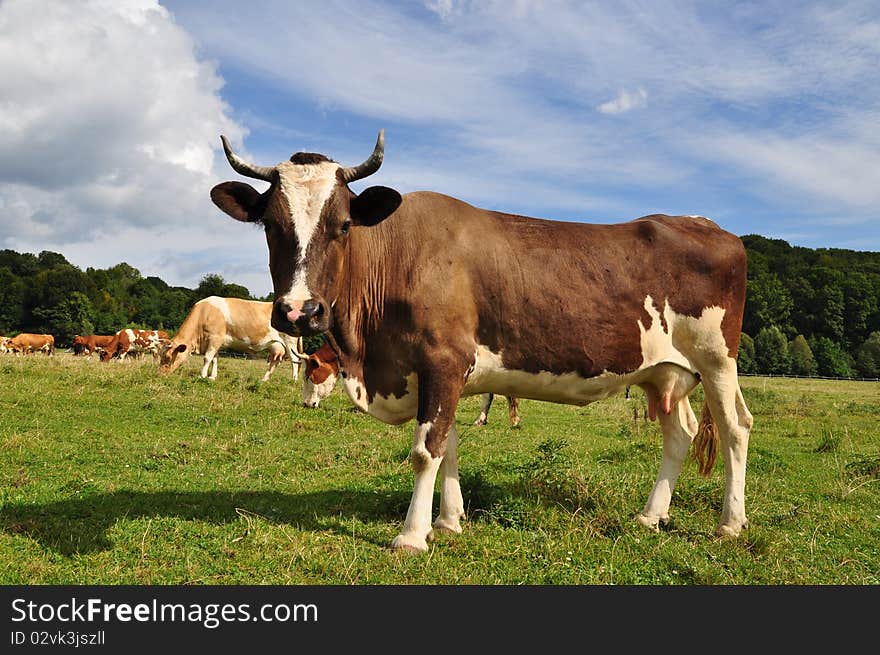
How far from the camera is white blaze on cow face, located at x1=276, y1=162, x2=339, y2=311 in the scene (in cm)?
506

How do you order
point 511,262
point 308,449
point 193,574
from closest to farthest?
1. point 193,574
2. point 511,262
3. point 308,449

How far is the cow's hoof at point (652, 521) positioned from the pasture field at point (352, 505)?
8 centimetres

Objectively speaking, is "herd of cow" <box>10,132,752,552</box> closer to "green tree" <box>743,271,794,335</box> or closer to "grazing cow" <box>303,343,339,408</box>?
"grazing cow" <box>303,343,339,408</box>

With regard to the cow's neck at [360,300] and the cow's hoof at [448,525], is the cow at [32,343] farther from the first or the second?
the cow's hoof at [448,525]

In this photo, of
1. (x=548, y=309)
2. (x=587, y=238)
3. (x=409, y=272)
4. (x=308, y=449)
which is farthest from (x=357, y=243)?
(x=308, y=449)

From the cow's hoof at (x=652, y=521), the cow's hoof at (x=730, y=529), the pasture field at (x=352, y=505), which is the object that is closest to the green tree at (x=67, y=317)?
the pasture field at (x=352, y=505)

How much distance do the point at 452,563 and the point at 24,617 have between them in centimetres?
294

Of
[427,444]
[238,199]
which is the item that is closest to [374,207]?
[238,199]

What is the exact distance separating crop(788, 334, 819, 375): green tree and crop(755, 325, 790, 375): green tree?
91 centimetres

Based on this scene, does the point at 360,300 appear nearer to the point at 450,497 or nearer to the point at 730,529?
the point at 450,497

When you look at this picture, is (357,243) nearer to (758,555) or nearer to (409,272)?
(409,272)

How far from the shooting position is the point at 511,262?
6.19 m

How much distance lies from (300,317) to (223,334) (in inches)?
711

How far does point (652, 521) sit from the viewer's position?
6.66 meters
